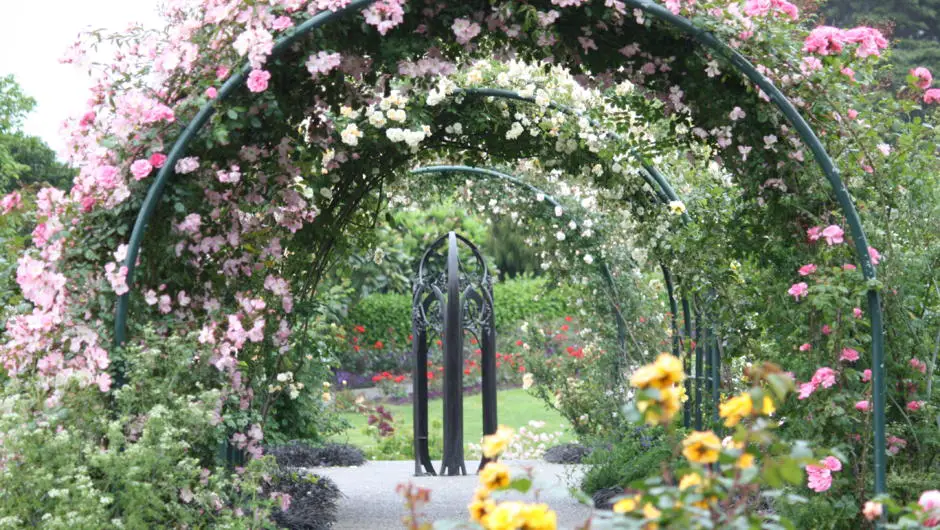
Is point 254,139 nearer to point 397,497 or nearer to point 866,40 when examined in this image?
point 866,40

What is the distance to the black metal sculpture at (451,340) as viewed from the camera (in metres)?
6.80

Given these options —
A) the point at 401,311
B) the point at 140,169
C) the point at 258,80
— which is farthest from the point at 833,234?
the point at 401,311

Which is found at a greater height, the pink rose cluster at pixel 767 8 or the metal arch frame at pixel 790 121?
the pink rose cluster at pixel 767 8

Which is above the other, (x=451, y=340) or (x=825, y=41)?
(x=825, y=41)

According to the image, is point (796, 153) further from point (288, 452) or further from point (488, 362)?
point (288, 452)

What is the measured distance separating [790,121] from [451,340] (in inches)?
139

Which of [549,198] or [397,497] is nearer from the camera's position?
[397,497]

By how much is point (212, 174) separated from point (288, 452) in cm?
433

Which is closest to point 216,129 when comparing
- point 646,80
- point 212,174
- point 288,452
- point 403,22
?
point 212,174

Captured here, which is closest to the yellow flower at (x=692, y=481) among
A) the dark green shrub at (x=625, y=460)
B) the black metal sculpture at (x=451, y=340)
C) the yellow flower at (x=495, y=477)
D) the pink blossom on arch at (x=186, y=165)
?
the yellow flower at (x=495, y=477)

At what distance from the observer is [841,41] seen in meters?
3.79

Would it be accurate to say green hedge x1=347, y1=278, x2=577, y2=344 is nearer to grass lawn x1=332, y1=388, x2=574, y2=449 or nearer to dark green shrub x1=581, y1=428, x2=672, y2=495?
grass lawn x1=332, y1=388, x2=574, y2=449

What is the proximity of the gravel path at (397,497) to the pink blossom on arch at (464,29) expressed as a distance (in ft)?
7.02

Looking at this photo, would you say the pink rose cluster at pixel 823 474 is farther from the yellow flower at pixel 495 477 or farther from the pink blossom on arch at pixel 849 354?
the yellow flower at pixel 495 477
